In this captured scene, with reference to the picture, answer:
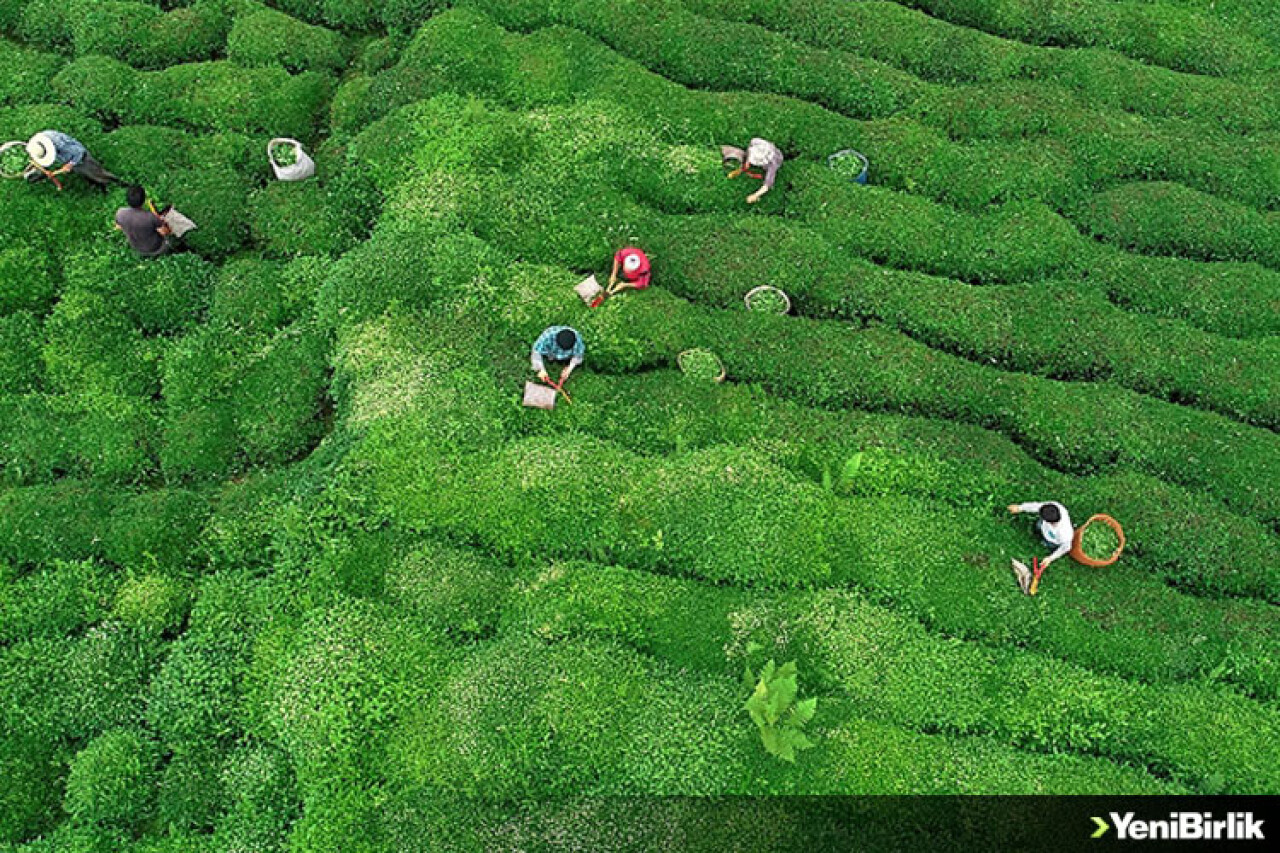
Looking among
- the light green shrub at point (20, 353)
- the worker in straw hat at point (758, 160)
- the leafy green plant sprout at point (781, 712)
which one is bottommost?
the light green shrub at point (20, 353)

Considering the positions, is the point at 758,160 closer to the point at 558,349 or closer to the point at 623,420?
the point at 558,349

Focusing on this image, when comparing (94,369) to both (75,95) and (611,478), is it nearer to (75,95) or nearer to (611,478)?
(75,95)

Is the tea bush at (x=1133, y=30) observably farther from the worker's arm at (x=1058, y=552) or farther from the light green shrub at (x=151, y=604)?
the light green shrub at (x=151, y=604)

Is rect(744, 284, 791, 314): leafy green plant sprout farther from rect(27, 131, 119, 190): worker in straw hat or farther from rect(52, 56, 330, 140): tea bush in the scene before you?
rect(27, 131, 119, 190): worker in straw hat

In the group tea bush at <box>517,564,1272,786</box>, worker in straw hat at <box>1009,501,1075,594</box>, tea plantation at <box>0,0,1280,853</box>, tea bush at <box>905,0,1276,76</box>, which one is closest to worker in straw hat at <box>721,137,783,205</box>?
tea plantation at <box>0,0,1280,853</box>

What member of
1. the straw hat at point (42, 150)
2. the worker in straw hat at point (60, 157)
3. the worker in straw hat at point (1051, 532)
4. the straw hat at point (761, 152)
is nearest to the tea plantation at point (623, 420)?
the worker in straw hat at point (1051, 532)
